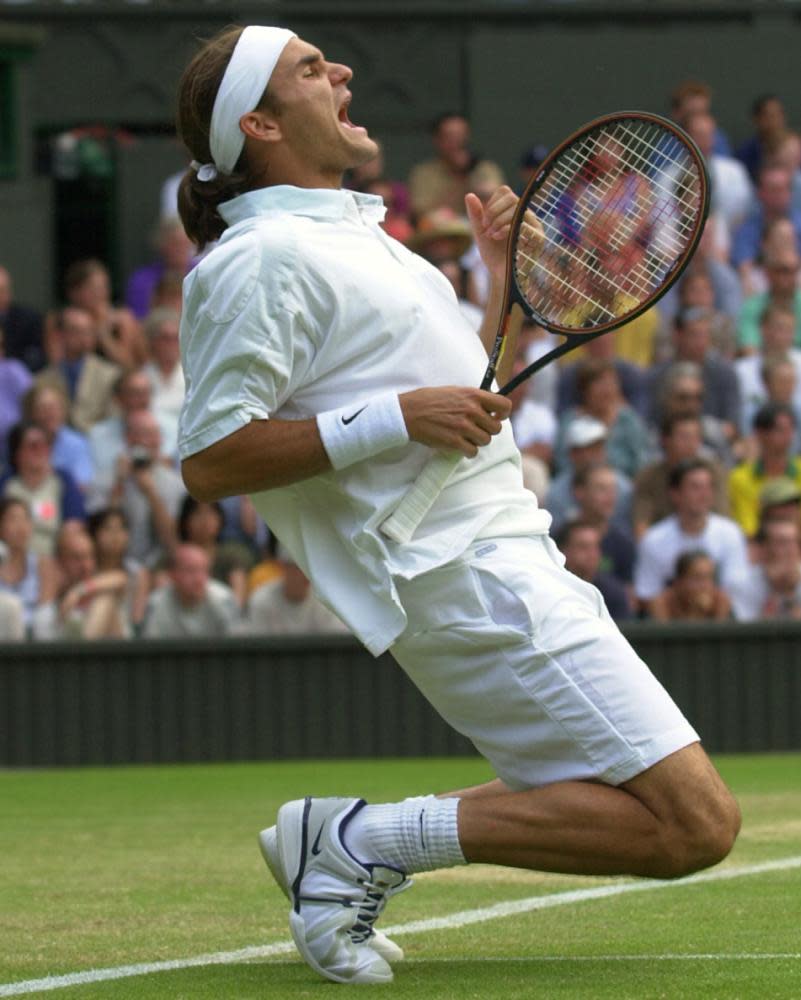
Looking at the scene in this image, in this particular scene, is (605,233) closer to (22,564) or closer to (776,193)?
(22,564)

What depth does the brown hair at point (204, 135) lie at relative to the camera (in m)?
4.76

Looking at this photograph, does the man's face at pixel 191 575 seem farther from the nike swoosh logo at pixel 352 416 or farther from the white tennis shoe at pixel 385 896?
the nike swoosh logo at pixel 352 416

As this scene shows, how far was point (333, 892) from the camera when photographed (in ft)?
15.2

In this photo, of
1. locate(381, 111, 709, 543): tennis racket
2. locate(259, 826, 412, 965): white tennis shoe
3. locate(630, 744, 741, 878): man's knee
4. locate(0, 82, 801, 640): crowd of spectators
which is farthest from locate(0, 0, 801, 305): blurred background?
locate(630, 744, 741, 878): man's knee

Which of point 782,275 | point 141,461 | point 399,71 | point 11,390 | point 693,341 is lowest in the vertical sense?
point 141,461

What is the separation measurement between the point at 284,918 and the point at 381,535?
1.55m

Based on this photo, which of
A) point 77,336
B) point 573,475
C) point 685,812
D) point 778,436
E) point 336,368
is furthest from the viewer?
point 77,336

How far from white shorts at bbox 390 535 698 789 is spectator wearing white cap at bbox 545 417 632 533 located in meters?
7.34

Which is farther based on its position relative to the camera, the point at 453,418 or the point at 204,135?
the point at 204,135

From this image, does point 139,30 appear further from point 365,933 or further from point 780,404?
point 365,933

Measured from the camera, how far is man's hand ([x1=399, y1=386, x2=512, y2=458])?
4.46m

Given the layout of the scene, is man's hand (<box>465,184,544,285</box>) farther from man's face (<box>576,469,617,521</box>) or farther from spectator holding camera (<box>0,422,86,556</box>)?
spectator holding camera (<box>0,422,86,556</box>)

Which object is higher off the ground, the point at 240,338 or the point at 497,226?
the point at 497,226

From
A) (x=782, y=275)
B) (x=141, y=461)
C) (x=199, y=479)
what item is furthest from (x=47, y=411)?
(x=199, y=479)
